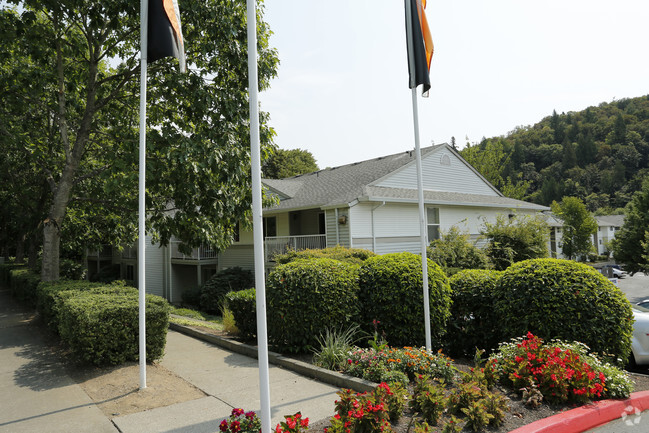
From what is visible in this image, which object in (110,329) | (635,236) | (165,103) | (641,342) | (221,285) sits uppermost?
(165,103)

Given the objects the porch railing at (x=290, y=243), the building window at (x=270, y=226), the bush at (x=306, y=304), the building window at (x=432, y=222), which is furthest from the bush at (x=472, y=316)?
the building window at (x=270, y=226)

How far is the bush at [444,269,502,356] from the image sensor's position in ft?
25.5

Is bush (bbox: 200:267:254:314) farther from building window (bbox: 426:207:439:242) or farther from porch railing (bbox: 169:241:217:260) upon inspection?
building window (bbox: 426:207:439:242)

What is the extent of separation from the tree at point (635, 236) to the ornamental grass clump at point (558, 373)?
2571 cm

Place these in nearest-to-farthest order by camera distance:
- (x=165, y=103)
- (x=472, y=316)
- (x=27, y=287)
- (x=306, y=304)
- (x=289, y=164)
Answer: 1. (x=306, y=304)
2. (x=472, y=316)
3. (x=165, y=103)
4. (x=27, y=287)
5. (x=289, y=164)

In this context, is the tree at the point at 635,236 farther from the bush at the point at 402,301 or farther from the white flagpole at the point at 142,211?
the white flagpole at the point at 142,211

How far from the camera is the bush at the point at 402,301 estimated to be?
7.43 m

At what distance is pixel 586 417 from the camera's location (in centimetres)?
473

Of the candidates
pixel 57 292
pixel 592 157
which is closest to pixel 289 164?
pixel 57 292

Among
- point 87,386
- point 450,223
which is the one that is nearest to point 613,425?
point 87,386

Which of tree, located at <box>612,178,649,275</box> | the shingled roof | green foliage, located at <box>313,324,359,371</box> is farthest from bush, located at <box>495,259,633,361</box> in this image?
tree, located at <box>612,178,649,275</box>

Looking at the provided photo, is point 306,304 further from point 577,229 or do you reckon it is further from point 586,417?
point 577,229

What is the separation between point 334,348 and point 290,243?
1275 cm

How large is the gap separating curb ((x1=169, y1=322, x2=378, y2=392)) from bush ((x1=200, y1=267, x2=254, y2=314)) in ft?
29.7
